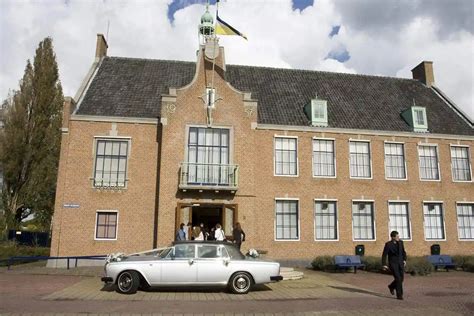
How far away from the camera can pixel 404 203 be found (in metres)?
21.8

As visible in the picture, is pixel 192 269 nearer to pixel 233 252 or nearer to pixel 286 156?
pixel 233 252

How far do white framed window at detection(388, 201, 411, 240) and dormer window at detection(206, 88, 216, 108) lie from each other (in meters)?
11.7

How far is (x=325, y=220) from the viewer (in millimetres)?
20922

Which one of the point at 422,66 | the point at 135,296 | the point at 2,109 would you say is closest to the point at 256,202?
the point at 135,296

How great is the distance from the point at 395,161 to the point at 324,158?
446 cm

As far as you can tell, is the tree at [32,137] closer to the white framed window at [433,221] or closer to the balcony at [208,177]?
the balcony at [208,177]

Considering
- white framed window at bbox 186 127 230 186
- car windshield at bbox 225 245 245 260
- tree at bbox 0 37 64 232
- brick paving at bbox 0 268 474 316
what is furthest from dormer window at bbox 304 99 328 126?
tree at bbox 0 37 64 232

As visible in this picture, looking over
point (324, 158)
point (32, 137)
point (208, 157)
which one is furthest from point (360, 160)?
point (32, 137)

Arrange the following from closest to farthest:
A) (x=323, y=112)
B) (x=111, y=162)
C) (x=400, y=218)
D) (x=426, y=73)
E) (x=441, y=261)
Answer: (x=441, y=261), (x=111, y=162), (x=400, y=218), (x=323, y=112), (x=426, y=73)

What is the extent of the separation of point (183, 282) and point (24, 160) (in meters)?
24.5

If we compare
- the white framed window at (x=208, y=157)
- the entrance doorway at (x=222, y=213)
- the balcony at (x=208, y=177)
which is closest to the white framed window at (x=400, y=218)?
the entrance doorway at (x=222, y=213)

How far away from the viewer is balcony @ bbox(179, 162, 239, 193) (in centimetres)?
1845

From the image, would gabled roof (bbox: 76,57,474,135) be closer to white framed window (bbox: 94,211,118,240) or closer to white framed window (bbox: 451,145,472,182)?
white framed window (bbox: 451,145,472,182)

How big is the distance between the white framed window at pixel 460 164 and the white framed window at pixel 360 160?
18.1 ft
